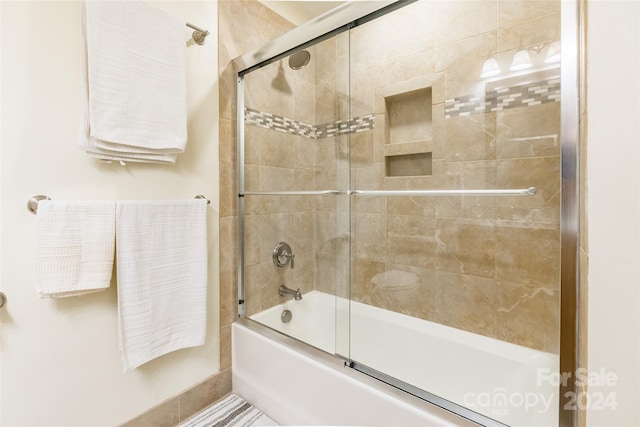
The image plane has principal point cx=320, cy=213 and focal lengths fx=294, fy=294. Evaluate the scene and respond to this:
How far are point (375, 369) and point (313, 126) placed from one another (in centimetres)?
132

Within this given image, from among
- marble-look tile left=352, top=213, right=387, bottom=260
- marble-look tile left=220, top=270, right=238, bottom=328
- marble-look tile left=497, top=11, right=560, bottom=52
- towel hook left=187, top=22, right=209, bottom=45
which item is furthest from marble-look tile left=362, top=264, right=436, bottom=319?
towel hook left=187, top=22, right=209, bottom=45

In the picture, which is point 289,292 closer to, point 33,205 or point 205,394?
point 205,394

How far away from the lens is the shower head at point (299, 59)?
153 cm

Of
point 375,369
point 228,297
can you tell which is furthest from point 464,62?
point 228,297

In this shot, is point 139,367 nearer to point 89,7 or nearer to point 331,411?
point 331,411

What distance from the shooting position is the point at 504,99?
4.54ft

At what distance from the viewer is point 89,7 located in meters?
1.03

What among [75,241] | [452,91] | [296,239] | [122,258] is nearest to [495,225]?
[452,91]

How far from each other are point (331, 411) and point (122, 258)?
1.02m

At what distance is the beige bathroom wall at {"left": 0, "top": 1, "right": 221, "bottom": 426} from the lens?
0.96 meters

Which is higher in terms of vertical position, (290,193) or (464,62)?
(464,62)

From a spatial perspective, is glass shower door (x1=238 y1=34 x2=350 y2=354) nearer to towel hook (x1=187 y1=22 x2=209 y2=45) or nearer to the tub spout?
the tub spout

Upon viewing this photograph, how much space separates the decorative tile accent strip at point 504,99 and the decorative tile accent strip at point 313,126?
46 cm

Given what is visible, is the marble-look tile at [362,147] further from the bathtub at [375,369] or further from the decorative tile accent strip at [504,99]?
the bathtub at [375,369]
